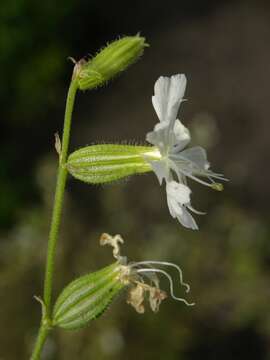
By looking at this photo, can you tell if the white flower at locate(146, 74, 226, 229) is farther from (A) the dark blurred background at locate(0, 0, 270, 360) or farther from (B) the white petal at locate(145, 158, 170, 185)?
(A) the dark blurred background at locate(0, 0, 270, 360)

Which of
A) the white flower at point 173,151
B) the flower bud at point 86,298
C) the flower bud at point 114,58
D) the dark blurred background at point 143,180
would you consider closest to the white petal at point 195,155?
the white flower at point 173,151

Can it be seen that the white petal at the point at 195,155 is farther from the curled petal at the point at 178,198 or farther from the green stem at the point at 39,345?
the green stem at the point at 39,345

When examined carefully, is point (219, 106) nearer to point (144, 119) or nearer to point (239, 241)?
point (144, 119)

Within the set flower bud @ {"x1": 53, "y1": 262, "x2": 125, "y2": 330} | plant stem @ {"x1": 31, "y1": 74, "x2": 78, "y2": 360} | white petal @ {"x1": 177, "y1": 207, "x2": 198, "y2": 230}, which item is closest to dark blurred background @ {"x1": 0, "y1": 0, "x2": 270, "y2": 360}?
flower bud @ {"x1": 53, "y1": 262, "x2": 125, "y2": 330}

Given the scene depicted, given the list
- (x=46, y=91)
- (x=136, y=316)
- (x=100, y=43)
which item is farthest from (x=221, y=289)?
(x=100, y=43)

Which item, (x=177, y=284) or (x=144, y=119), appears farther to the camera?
(x=144, y=119)
